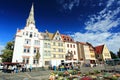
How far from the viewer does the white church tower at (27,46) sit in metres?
43.8

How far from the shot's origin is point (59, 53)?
182ft

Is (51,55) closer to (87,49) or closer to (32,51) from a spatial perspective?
(32,51)

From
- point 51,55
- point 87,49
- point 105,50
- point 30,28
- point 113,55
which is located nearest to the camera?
point 30,28

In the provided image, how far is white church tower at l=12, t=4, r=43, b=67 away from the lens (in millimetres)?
43750

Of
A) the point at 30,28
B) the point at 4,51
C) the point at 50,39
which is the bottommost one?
the point at 4,51

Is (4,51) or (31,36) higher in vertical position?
(31,36)

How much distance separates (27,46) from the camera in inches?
1825

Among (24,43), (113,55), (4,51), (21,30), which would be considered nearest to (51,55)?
(24,43)

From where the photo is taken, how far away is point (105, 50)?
3103 inches

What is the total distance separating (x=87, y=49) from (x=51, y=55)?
975 inches

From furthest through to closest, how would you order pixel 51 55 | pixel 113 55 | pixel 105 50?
pixel 113 55
pixel 105 50
pixel 51 55

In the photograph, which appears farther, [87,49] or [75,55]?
[87,49]

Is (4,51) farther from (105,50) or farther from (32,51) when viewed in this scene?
(105,50)

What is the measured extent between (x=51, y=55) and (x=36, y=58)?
7.93 meters
